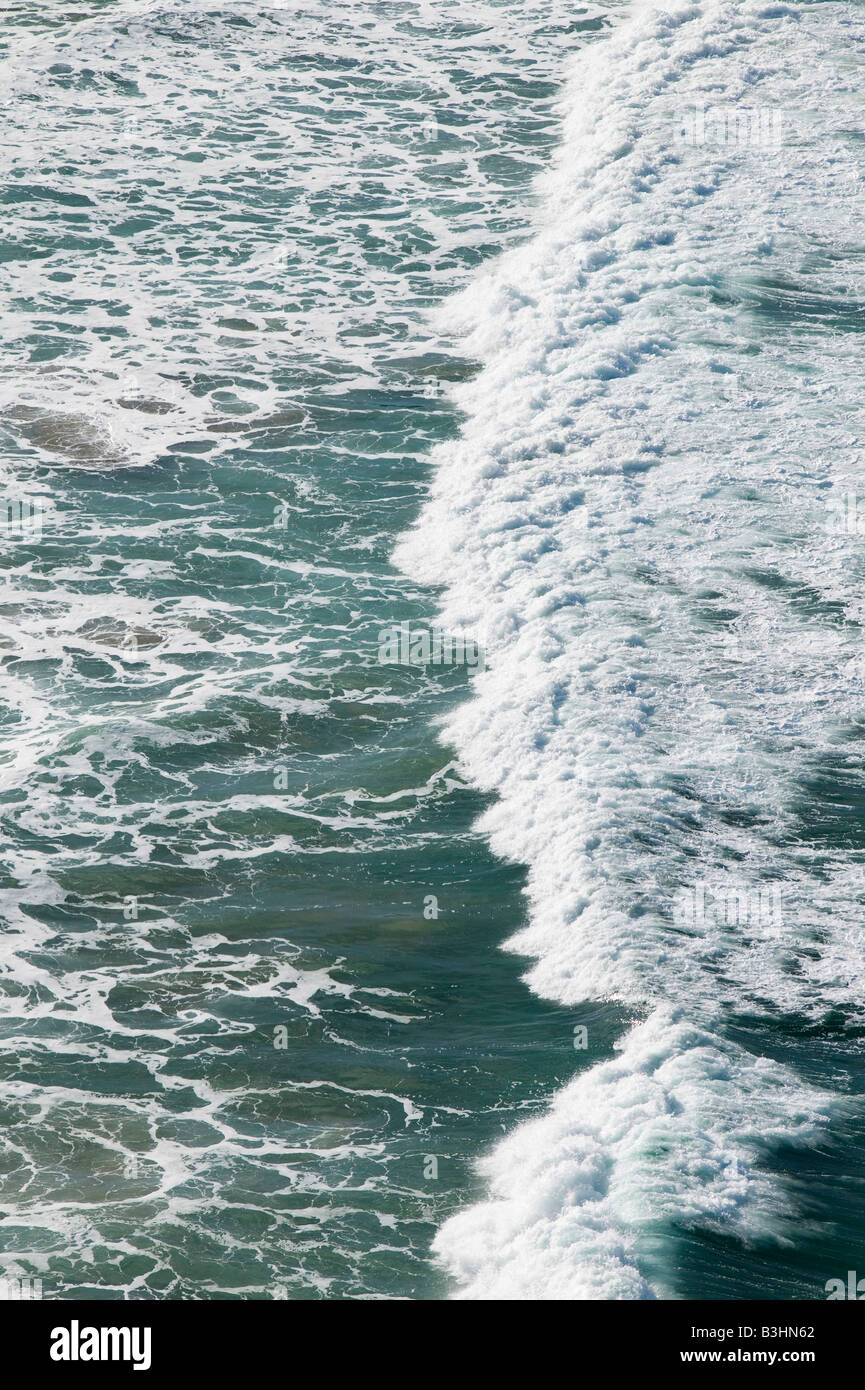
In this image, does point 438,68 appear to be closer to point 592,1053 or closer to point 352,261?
point 352,261

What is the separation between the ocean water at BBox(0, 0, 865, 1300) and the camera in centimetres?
1223

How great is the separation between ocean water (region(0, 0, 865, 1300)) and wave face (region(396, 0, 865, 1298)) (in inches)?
2.2

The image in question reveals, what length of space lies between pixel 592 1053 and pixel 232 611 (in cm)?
838

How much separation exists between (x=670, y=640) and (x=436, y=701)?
2.77 meters

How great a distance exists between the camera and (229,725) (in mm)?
17594

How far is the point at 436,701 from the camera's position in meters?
18.1
